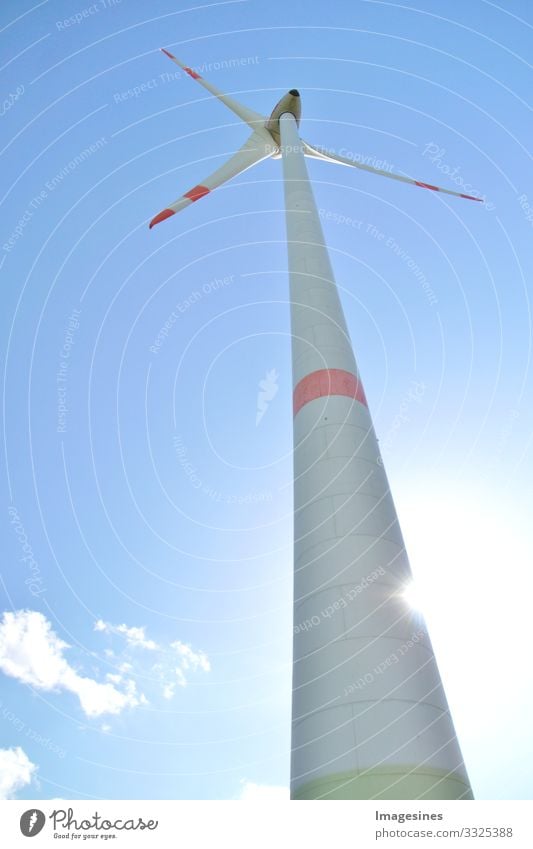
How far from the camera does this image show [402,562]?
35.9ft

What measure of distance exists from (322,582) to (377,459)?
3.38 m

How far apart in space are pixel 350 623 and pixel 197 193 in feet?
55.4

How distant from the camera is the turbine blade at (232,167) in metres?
19.7

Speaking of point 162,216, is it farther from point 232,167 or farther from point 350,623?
point 350,623

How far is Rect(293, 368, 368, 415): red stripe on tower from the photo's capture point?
13.7m

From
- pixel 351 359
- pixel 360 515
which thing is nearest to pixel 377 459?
pixel 360 515

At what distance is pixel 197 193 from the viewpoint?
21000mm

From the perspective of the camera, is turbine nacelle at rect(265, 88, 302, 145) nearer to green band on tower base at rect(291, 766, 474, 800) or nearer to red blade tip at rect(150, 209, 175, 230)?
red blade tip at rect(150, 209, 175, 230)

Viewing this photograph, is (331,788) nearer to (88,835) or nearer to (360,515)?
(88,835)
